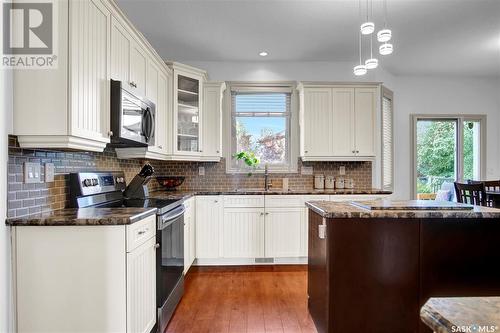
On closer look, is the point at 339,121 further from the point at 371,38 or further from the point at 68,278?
the point at 68,278

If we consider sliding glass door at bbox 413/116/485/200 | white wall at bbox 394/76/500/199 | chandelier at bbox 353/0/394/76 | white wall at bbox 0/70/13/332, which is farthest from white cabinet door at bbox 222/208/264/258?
sliding glass door at bbox 413/116/485/200

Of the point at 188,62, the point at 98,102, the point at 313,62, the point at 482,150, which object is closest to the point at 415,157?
the point at 482,150

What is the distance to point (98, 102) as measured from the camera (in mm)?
1896

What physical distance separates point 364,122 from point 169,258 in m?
2.95

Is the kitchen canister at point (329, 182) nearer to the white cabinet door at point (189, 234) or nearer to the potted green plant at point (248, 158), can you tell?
the potted green plant at point (248, 158)

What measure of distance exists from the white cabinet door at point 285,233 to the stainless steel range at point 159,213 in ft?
4.12

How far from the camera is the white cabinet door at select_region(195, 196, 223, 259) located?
3.62m

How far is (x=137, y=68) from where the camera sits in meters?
2.58

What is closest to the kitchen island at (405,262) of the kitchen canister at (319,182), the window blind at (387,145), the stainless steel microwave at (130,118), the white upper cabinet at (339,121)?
the stainless steel microwave at (130,118)

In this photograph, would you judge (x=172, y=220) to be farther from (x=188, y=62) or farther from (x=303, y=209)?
(x=188, y=62)

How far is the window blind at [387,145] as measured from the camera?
4.39 meters

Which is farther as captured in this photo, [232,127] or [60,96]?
[232,127]

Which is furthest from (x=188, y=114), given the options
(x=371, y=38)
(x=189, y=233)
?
(x=371, y=38)

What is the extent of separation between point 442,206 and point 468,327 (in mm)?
1615
